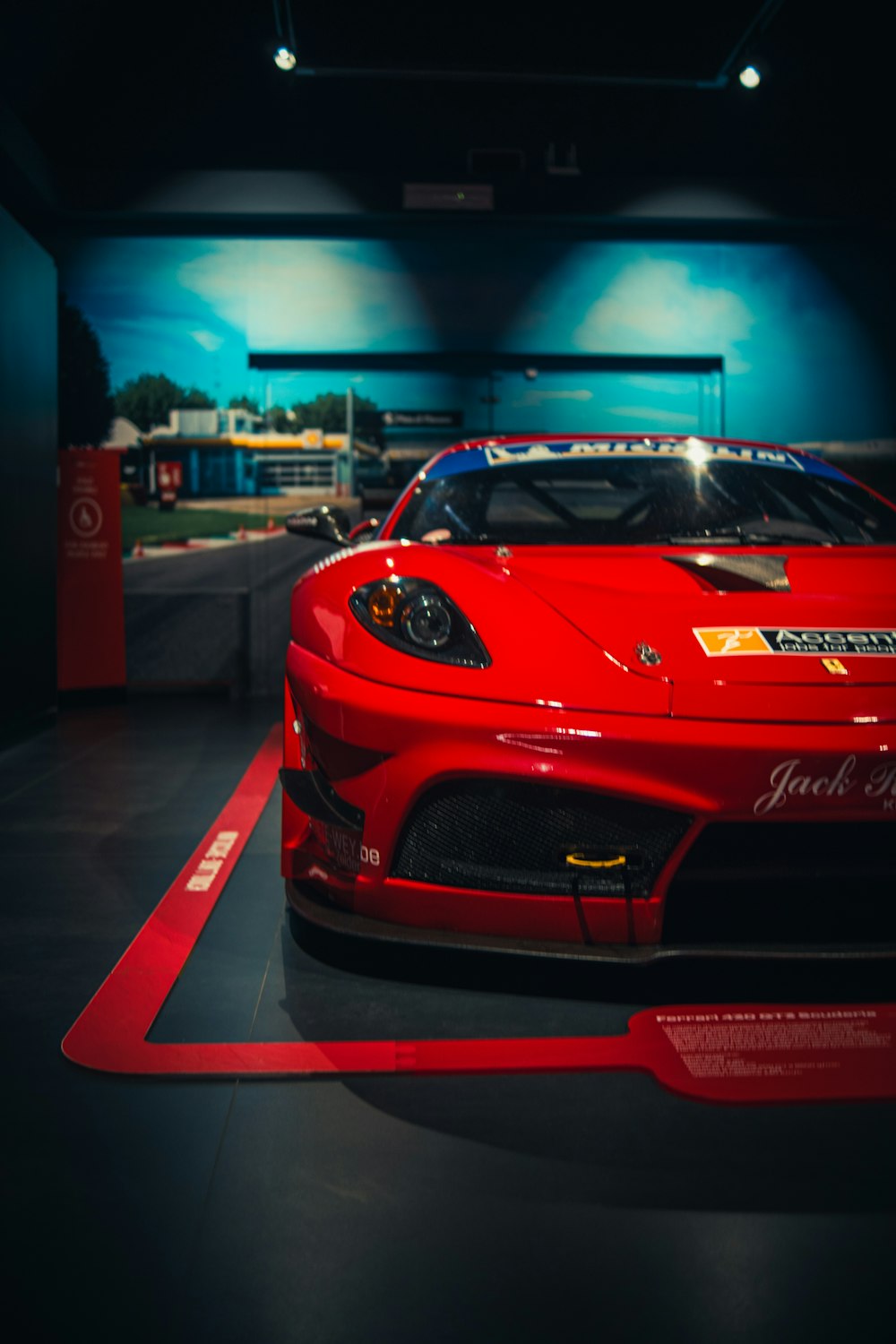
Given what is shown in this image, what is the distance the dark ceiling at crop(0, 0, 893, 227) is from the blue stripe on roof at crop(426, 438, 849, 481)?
464cm

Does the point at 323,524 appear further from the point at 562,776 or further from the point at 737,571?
the point at 562,776

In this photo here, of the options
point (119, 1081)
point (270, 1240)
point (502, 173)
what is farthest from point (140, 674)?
point (270, 1240)

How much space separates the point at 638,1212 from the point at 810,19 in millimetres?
7413

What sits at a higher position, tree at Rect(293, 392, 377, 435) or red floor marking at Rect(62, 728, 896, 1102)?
tree at Rect(293, 392, 377, 435)

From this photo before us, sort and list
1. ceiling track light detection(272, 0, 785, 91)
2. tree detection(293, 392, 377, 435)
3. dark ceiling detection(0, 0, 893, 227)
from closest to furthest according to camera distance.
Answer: ceiling track light detection(272, 0, 785, 91) → dark ceiling detection(0, 0, 893, 227) → tree detection(293, 392, 377, 435)

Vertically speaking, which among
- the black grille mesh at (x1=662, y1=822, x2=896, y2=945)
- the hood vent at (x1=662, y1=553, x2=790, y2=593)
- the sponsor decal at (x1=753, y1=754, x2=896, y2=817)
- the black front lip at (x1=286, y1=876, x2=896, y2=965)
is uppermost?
the hood vent at (x1=662, y1=553, x2=790, y2=593)

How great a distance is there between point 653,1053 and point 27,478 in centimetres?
490

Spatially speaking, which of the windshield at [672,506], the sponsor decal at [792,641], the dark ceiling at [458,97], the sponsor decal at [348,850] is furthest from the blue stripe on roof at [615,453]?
the dark ceiling at [458,97]

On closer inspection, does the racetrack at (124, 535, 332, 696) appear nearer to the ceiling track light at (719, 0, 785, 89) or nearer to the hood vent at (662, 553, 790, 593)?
the ceiling track light at (719, 0, 785, 89)

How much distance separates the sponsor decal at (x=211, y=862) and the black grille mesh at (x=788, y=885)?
4.64ft

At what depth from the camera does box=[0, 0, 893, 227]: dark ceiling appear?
6246 mm

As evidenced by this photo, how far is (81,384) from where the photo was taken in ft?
23.8

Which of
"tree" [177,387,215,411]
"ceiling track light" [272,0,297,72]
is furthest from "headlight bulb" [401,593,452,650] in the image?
"tree" [177,387,215,411]

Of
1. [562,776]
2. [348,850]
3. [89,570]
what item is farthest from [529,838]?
[89,570]
